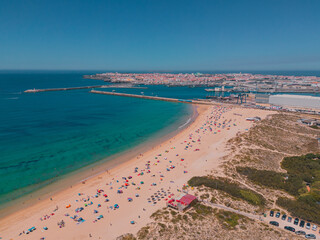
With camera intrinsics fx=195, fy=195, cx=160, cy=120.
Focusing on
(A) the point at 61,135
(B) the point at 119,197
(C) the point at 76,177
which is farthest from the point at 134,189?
(A) the point at 61,135

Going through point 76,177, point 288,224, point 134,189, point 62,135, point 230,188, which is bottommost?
point 76,177

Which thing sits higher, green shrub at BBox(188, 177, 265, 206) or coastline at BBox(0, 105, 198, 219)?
green shrub at BBox(188, 177, 265, 206)

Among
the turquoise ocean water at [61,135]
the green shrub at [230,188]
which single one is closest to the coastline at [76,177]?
the turquoise ocean water at [61,135]

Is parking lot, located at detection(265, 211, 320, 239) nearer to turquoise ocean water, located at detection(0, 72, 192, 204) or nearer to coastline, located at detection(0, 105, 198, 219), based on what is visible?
coastline, located at detection(0, 105, 198, 219)

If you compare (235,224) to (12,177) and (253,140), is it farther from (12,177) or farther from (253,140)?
(12,177)

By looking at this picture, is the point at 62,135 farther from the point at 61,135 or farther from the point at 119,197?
the point at 119,197

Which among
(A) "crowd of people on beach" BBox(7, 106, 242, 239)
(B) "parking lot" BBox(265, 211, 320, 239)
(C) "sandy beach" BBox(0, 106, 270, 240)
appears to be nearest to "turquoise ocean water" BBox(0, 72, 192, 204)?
(C) "sandy beach" BBox(0, 106, 270, 240)

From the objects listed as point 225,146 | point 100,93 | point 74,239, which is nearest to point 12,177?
point 74,239
